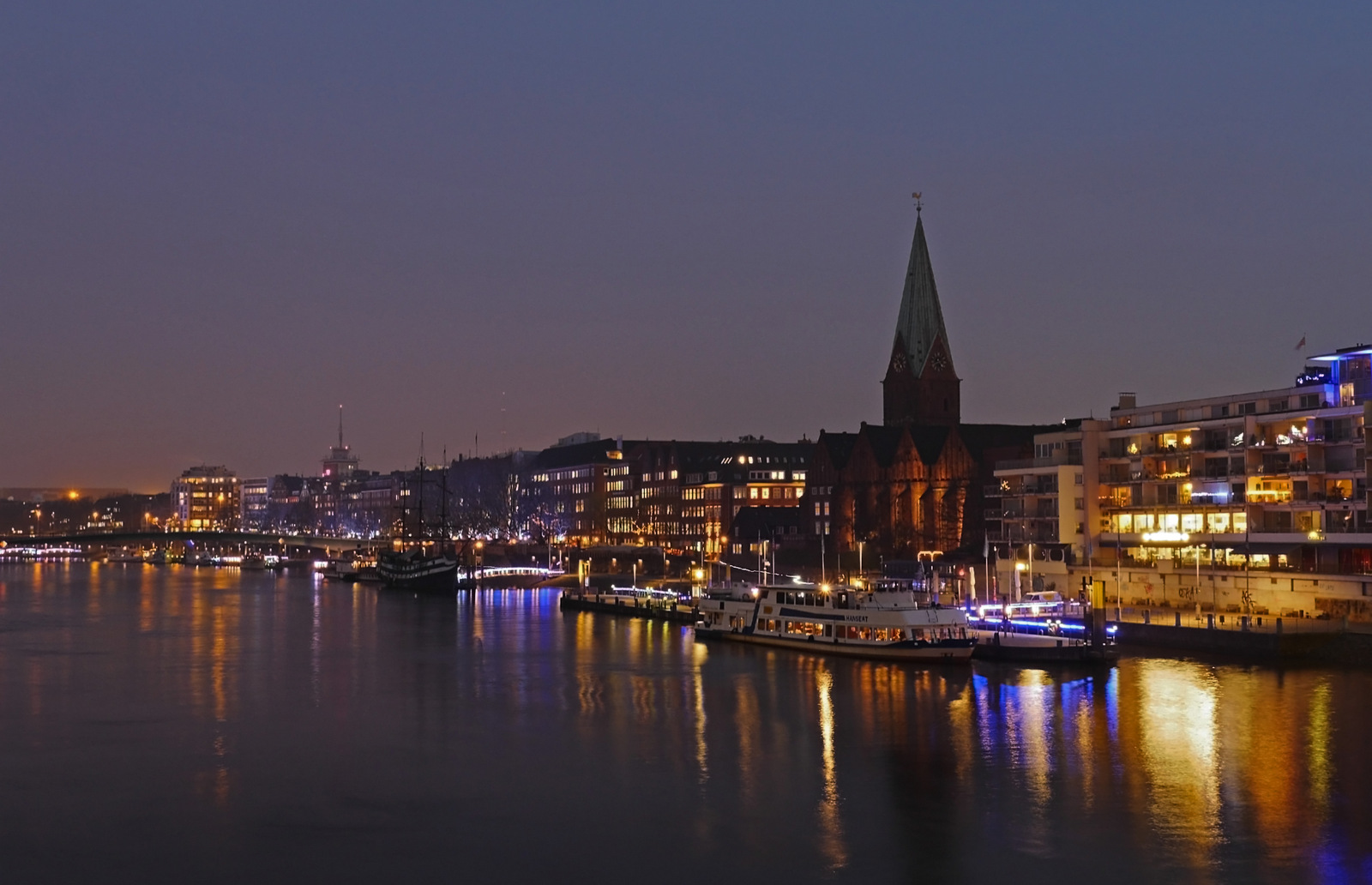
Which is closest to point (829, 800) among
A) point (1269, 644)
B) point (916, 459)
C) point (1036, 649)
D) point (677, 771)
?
point (677, 771)

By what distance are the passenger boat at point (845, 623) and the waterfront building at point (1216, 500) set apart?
1704 centimetres

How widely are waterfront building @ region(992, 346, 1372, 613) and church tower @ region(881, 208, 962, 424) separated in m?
55.4

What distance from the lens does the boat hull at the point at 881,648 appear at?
2827 inches

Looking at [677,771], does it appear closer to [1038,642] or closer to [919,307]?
[1038,642]

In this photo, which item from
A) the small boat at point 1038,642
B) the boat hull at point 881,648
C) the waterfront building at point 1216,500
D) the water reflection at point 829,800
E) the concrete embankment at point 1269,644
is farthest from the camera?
the waterfront building at point 1216,500

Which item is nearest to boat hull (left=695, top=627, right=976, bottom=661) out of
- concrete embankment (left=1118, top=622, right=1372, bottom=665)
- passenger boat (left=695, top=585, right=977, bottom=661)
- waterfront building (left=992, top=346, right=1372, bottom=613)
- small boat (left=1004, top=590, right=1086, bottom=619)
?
passenger boat (left=695, top=585, right=977, bottom=661)

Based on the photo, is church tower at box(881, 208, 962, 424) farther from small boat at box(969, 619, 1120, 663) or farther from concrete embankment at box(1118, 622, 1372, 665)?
concrete embankment at box(1118, 622, 1372, 665)

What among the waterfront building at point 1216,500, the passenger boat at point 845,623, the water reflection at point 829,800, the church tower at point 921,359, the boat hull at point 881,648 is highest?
the church tower at point 921,359

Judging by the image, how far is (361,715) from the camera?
5788 centimetres

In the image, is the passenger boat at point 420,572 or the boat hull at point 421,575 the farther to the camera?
the passenger boat at point 420,572

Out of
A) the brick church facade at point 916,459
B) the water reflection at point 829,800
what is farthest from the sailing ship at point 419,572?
the water reflection at point 829,800

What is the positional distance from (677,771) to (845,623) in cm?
3198

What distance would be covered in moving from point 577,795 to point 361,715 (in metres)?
18.1

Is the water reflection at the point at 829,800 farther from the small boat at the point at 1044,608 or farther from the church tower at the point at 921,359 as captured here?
the church tower at the point at 921,359
